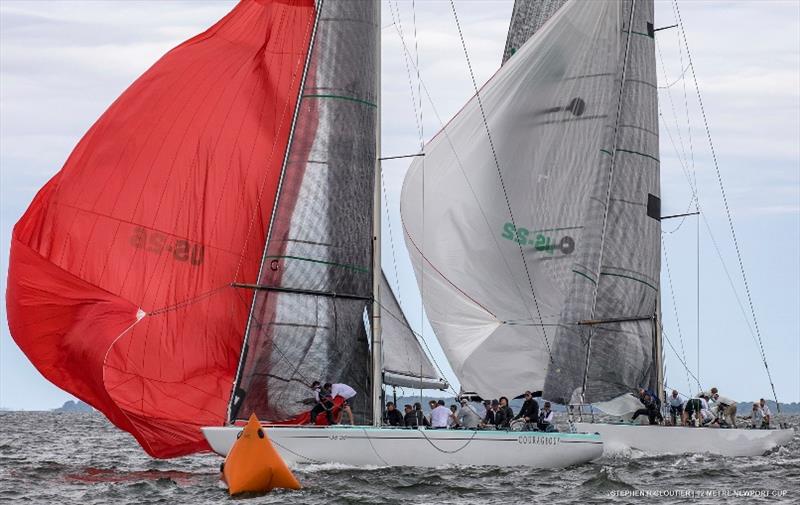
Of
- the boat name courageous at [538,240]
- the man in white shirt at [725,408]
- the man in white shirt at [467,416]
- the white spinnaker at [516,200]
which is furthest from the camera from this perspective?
the man in white shirt at [725,408]

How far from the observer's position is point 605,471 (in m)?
27.7

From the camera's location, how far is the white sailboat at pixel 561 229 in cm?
3075

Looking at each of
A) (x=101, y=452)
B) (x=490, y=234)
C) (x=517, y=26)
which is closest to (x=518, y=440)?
(x=490, y=234)

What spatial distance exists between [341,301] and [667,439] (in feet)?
32.2

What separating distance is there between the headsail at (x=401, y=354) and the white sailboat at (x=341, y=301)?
2cm

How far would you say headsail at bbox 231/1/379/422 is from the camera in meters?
25.8

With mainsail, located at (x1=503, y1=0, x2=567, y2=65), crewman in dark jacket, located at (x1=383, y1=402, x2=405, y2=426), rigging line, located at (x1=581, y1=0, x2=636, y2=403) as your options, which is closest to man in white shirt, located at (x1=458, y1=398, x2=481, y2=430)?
crewman in dark jacket, located at (x1=383, y1=402, x2=405, y2=426)

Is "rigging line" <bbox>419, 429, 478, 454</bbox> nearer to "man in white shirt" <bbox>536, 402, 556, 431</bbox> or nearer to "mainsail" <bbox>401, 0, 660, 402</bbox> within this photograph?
"man in white shirt" <bbox>536, 402, 556, 431</bbox>

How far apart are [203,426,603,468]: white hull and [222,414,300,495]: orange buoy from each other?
3.79 ft

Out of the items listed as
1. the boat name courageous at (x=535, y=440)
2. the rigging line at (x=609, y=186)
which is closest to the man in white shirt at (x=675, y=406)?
the rigging line at (x=609, y=186)

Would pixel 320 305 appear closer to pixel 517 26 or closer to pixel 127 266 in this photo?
pixel 127 266

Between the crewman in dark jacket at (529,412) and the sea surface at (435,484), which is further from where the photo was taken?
the crewman in dark jacket at (529,412)

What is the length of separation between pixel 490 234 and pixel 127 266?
8.47 metres

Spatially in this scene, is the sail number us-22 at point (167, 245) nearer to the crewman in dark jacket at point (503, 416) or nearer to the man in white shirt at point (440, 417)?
the man in white shirt at point (440, 417)
